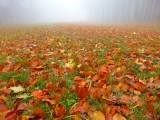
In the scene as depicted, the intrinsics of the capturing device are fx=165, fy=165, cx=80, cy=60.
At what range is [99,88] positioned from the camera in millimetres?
2219

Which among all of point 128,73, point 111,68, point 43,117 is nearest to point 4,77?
point 43,117

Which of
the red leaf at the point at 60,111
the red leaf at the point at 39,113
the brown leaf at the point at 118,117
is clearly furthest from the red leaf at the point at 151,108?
the red leaf at the point at 39,113

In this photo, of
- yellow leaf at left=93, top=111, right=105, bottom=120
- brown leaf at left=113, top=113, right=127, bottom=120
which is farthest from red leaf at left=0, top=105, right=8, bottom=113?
brown leaf at left=113, top=113, right=127, bottom=120

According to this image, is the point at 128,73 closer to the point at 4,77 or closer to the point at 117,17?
the point at 4,77

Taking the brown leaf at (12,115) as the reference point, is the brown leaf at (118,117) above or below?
below

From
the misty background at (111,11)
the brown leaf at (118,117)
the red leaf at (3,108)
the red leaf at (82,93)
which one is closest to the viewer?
the brown leaf at (118,117)

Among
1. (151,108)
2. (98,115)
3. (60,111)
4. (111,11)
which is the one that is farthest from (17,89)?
Answer: (111,11)

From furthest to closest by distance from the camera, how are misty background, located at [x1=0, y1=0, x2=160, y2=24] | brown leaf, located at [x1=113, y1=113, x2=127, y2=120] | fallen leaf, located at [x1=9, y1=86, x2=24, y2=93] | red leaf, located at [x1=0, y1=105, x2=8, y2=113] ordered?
misty background, located at [x1=0, y1=0, x2=160, y2=24] < fallen leaf, located at [x1=9, y1=86, x2=24, y2=93] < red leaf, located at [x1=0, y1=105, x2=8, y2=113] < brown leaf, located at [x1=113, y1=113, x2=127, y2=120]

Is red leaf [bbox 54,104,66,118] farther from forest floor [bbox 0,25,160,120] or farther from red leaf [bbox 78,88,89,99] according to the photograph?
red leaf [bbox 78,88,89,99]

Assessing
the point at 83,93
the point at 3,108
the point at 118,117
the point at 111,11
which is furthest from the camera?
the point at 111,11

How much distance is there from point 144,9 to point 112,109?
3648cm

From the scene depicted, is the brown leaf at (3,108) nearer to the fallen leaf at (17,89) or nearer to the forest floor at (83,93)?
the forest floor at (83,93)

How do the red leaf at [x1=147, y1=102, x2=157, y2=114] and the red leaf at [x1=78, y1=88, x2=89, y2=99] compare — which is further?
the red leaf at [x1=78, y1=88, x2=89, y2=99]

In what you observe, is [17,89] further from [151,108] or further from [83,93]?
[151,108]
